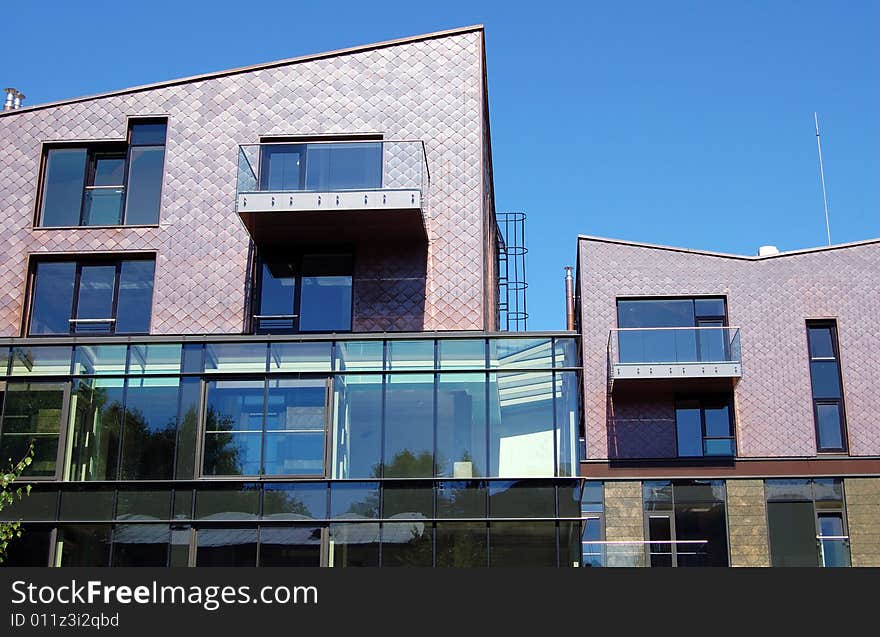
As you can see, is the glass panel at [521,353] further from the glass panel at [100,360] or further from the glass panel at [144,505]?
the glass panel at [100,360]

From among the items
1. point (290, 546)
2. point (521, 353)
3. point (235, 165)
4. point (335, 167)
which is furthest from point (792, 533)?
point (235, 165)

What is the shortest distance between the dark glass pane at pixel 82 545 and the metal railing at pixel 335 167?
6.69 metres

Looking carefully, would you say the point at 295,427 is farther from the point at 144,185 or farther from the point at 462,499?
the point at 144,185

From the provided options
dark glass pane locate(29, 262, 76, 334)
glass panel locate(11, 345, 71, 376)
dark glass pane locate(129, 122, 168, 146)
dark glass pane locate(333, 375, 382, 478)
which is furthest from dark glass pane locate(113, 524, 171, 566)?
dark glass pane locate(129, 122, 168, 146)

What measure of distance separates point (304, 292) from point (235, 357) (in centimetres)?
255

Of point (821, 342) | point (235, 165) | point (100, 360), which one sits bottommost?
point (100, 360)

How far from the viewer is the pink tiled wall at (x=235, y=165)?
75.0ft

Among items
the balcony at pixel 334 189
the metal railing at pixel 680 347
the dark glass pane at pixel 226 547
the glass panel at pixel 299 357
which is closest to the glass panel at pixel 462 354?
the glass panel at pixel 299 357

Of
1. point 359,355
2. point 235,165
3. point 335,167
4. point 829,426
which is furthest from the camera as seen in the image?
point 829,426

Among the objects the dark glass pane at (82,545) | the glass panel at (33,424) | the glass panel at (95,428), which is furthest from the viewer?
the glass panel at (33,424)

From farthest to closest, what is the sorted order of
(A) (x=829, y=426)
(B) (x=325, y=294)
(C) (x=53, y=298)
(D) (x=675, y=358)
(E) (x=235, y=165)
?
(A) (x=829, y=426)
(D) (x=675, y=358)
(E) (x=235, y=165)
(C) (x=53, y=298)
(B) (x=325, y=294)

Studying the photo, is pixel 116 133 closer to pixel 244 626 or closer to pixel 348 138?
pixel 348 138

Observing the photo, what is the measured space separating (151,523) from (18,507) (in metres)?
2.41

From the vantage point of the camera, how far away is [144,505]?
2020 centimetres
